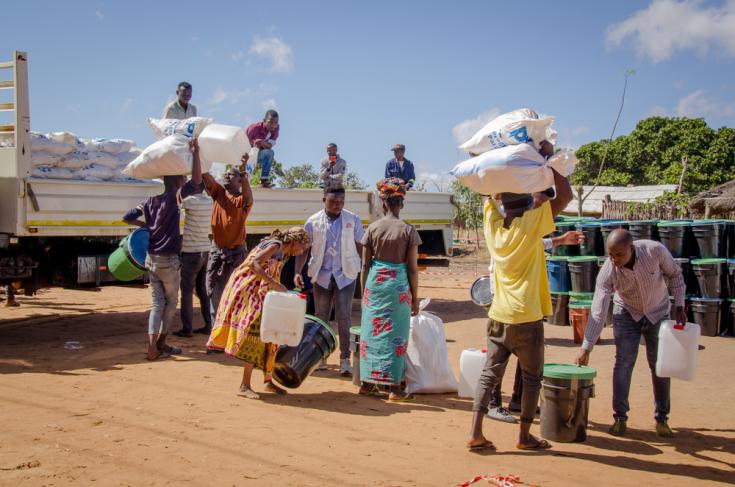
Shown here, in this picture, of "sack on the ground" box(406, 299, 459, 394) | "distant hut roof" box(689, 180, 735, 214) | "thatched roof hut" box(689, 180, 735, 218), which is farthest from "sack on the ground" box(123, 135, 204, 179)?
"distant hut roof" box(689, 180, 735, 214)

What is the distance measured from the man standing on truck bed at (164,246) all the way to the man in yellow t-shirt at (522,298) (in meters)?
3.82

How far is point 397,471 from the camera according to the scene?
4500 millimetres

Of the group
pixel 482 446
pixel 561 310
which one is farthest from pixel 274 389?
pixel 561 310

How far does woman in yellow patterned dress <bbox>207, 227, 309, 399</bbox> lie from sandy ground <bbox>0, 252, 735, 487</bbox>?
380mm

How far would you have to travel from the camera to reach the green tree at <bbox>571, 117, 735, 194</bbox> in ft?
122

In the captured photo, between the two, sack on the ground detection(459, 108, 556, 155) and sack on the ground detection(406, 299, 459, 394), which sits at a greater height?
sack on the ground detection(459, 108, 556, 155)

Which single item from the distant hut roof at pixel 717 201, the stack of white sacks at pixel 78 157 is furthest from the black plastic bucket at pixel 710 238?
the distant hut roof at pixel 717 201

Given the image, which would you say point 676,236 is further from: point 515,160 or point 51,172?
point 51,172

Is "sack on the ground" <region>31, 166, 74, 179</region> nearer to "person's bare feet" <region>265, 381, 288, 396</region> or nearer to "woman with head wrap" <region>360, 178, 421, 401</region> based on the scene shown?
"person's bare feet" <region>265, 381, 288, 396</region>

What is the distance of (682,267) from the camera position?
10969mm

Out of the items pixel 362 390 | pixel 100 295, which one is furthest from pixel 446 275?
pixel 362 390

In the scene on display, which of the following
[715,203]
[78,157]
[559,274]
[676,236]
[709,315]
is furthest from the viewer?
[715,203]

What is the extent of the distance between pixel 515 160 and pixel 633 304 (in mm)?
1712

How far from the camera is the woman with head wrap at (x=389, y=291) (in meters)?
6.35
